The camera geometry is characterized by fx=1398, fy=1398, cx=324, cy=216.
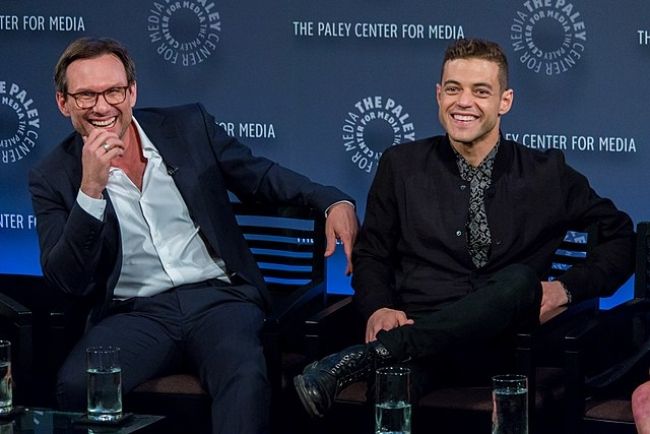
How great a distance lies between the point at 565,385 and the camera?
12.4ft

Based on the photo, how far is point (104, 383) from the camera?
3.63m

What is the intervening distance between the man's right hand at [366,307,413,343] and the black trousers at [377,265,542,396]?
0.36 feet

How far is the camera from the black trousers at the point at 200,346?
3949 millimetres

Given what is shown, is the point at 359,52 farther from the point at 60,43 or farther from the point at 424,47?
the point at 60,43

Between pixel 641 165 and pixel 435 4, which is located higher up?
pixel 435 4

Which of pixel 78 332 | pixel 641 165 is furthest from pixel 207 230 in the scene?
pixel 641 165

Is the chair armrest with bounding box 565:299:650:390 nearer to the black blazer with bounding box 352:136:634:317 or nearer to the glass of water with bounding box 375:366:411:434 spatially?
the black blazer with bounding box 352:136:634:317

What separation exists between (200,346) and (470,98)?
3.60 ft

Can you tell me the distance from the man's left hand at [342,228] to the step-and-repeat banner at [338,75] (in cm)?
100

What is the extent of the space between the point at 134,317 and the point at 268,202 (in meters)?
0.61

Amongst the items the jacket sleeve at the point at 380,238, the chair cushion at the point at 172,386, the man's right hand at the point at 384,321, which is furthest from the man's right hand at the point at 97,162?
the man's right hand at the point at 384,321

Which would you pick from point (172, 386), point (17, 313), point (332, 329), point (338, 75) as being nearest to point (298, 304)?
point (332, 329)

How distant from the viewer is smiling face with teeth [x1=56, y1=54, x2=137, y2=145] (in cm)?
426

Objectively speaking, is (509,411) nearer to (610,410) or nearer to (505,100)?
(610,410)
